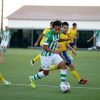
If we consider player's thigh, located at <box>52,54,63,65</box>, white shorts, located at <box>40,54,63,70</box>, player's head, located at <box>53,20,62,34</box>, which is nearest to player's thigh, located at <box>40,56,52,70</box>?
white shorts, located at <box>40,54,63,70</box>

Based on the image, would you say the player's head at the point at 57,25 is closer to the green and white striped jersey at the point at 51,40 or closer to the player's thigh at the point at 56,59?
the green and white striped jersey at the point at 51,40

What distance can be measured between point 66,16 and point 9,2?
8615 mm

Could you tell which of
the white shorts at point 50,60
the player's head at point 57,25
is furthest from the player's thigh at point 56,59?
the player's head at point 57,25

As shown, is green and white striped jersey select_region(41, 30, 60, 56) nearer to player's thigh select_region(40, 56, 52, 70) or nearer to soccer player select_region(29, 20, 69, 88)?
soccer player select_region(29, 20, 69, 88)

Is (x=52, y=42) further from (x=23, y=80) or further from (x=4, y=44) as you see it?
(x=4, y=44)

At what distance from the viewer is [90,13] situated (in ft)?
176

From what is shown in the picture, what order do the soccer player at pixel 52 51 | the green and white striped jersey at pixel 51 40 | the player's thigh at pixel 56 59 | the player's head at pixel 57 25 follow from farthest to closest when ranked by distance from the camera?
the player's thigh at pixel 56 59 → the green and white striped jersey at pixel 51 40 → the soccer player at pixel 52 51 → the player's head at pixel 57 25

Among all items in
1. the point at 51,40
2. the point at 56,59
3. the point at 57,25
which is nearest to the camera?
the point at 57,25

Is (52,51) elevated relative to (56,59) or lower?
elevated

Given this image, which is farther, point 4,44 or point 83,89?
point 4,44

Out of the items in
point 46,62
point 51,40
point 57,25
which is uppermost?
point 57,25

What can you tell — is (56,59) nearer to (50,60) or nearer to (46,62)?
(50,60)

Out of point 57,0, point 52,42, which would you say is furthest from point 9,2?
point 52,42

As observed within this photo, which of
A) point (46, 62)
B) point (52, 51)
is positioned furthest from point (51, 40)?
point (46, 62)
